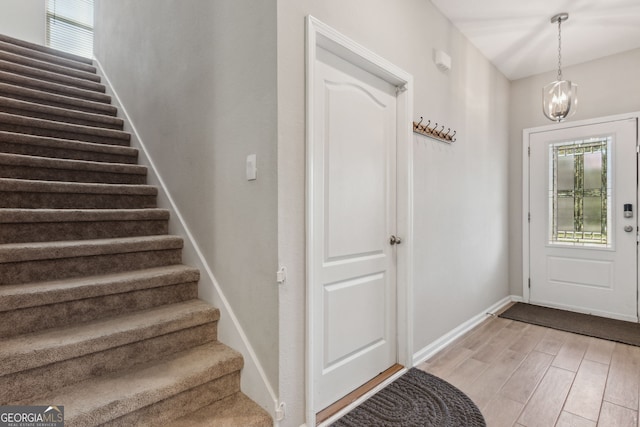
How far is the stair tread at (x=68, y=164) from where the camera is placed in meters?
2.12

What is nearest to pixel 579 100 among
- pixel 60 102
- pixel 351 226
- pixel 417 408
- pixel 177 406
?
pixel 351 226

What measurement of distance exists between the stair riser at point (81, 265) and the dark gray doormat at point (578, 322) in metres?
3.35

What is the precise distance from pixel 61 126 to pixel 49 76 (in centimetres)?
102

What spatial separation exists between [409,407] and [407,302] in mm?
662

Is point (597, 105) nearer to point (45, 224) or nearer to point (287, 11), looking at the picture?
point (287, 11)

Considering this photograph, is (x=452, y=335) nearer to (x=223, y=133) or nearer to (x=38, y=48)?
(x=223, y=133)

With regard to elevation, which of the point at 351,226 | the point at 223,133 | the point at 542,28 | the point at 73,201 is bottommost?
the point at 351,226

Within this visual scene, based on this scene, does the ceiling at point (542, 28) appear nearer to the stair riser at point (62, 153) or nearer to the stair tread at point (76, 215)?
the stair tread at point (76, 215)

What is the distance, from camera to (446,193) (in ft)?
9.24

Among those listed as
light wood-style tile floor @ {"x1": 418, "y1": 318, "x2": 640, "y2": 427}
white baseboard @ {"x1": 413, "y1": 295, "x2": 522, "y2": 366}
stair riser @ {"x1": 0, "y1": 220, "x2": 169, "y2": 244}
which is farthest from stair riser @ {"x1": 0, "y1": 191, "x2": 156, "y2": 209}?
light wood-style tile floor @ {"x1": 418, "y1": 318, "x2": 640, "y2": 427}

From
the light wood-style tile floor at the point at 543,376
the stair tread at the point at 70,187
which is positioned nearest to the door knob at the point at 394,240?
the light wood-style tile floor at the point at 543,376

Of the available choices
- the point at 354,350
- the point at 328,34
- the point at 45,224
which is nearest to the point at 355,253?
the point at 354,350

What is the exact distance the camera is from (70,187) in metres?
2.18

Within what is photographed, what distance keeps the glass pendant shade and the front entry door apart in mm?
1261
